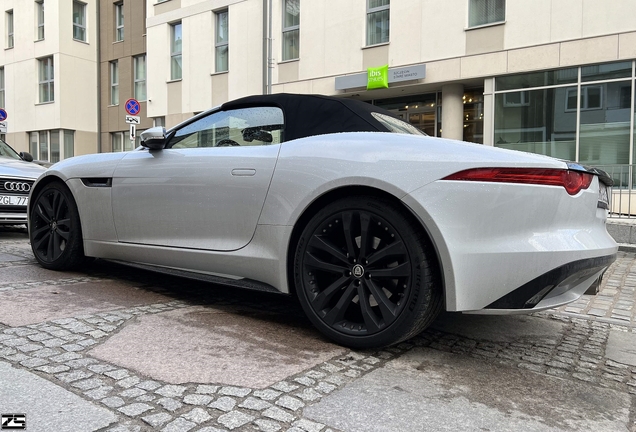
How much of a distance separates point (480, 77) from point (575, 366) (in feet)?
37.9

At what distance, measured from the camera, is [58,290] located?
12.8 feet

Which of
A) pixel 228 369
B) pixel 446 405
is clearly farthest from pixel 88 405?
pixel 446 405

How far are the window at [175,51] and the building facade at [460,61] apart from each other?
143cm

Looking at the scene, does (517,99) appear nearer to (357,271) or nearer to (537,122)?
(537,122)

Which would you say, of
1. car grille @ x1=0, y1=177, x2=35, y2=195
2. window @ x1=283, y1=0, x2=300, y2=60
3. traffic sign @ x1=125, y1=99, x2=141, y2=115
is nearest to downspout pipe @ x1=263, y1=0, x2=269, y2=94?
window @ x1=283, y1=0, x2=300, y2=60

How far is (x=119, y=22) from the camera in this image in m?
24.8

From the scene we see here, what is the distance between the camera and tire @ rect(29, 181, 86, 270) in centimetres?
433

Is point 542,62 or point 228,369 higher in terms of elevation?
point 542,62

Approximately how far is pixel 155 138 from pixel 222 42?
16082mm

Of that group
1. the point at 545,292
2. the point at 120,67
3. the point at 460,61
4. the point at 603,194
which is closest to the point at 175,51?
the point at 120,67

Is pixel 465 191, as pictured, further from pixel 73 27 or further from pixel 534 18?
pixel 73 27

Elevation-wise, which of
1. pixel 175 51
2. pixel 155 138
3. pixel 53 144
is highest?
pixel 175 51

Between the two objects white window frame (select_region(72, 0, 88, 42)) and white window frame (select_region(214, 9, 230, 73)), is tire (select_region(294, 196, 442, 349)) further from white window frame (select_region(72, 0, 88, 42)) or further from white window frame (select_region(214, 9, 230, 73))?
white window frame (select_region(72, 0, 88, 42))

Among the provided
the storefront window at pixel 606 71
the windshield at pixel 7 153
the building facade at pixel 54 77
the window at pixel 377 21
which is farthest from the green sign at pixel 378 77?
the building facade at pixel 54 77
